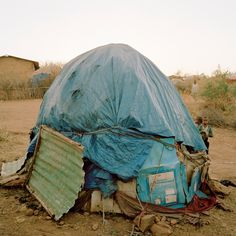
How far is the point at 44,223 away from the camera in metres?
4.44

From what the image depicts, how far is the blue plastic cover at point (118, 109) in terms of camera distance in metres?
4.79

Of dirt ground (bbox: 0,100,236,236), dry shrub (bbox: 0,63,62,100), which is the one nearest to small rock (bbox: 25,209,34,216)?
dirt ground (bbox: 0,100,236,236)

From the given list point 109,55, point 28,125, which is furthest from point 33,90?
point 109,55

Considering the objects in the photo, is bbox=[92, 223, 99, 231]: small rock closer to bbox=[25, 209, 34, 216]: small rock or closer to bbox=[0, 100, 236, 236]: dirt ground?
bbox=[0, 100, 236, 236]: dirt ground

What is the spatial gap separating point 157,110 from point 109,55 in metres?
1.35

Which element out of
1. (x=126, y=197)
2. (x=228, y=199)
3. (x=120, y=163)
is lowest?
(x=228, y=199)

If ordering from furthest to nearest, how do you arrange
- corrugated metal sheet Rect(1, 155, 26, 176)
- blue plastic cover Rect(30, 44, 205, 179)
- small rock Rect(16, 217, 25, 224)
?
corrugated metal sheet Rect(1, 155, 26, 176)
blue plastic cover Rect(30, 44, 205, 179)
small rock Rect(16, 217, 25, 224)

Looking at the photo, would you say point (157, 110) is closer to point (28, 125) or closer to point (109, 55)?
point (109, 55)

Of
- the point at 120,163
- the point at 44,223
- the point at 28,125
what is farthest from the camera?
the point at 28,125

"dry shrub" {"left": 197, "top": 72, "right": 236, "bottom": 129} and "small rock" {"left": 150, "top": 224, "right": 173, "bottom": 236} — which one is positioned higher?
"small rock" {"left": 150, "top": 224, "right": 173, "bottom": 236}

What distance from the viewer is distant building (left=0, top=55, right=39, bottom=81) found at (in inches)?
1069

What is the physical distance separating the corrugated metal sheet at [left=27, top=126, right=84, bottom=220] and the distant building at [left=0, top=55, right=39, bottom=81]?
73.3ft

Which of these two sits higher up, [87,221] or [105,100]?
[105,100]

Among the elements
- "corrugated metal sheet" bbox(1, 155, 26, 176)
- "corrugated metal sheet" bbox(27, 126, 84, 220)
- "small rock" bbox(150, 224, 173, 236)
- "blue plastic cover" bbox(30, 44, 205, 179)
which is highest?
"blue plastic cover" bbox(30, 44, 205, 179)
